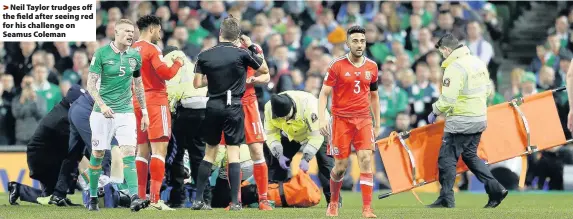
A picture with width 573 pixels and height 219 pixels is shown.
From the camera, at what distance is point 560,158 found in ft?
71.2

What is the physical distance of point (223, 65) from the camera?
14633mm

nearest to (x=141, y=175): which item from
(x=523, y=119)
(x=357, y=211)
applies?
(x=357, y=211)

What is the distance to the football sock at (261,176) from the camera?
15.2m

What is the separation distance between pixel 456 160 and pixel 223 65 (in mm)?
3751

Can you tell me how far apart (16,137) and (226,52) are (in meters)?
8.86

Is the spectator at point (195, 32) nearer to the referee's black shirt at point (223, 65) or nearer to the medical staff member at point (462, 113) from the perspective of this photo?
the medical staff member at point (462, 113)

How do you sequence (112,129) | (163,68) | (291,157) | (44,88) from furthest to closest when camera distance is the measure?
(44,88) < (291,157) < (163,68) < (112,129)

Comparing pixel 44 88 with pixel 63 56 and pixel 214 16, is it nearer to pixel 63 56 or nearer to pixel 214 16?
pixel 63 56

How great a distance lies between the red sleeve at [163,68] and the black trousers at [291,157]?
273 cm

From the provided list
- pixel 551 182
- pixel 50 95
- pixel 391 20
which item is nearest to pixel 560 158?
pixel 551 182

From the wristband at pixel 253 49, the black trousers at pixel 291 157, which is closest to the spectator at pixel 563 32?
the black trousers at pixel 291 157

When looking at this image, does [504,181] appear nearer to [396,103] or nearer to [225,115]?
[396,103]

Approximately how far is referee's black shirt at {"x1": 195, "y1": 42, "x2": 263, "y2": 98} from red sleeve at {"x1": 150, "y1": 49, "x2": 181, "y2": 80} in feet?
0.90

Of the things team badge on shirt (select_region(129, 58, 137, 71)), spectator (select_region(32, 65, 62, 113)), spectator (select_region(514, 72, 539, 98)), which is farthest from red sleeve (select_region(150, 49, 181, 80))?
spectator (select_region(514, 72, 539, 98))
